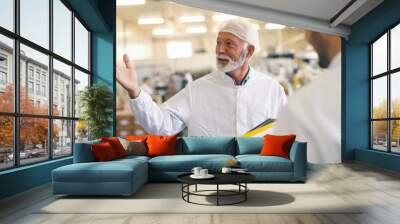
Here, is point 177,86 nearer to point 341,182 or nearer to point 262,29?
point 262,29

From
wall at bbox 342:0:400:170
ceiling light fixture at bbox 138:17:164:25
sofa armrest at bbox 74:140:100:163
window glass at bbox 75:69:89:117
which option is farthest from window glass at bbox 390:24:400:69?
window glass at bbox 75:69:89:117

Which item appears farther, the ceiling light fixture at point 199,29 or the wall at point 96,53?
the ceiling light fixture at point 199,29

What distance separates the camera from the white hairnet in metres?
8.51

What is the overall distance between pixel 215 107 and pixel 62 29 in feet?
11.3

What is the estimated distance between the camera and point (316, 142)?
8789mm

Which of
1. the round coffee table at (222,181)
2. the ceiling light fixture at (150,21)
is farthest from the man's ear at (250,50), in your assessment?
the round coffee table at (222,181)

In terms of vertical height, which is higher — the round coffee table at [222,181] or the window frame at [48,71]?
the window frame at [48,71]

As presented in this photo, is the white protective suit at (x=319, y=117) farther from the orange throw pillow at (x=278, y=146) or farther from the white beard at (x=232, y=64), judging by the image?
the orange throw pillow at (x=278, y=146)

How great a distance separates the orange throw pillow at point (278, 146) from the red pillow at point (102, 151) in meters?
2.51

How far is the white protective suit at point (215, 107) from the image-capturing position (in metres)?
8.36

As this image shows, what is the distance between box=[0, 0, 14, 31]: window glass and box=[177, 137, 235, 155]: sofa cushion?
3.33 metres

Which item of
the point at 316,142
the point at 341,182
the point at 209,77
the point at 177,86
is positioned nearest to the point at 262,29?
the point at 209,77

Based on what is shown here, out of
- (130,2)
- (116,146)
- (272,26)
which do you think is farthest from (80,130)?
(272,26)

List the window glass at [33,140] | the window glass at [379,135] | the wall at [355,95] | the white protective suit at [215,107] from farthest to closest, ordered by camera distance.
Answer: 1. the wall at [355,95]
2. the white protective suit at [215,107]
3. the window glass at [379,135]
4. the window glass at [33,140]
